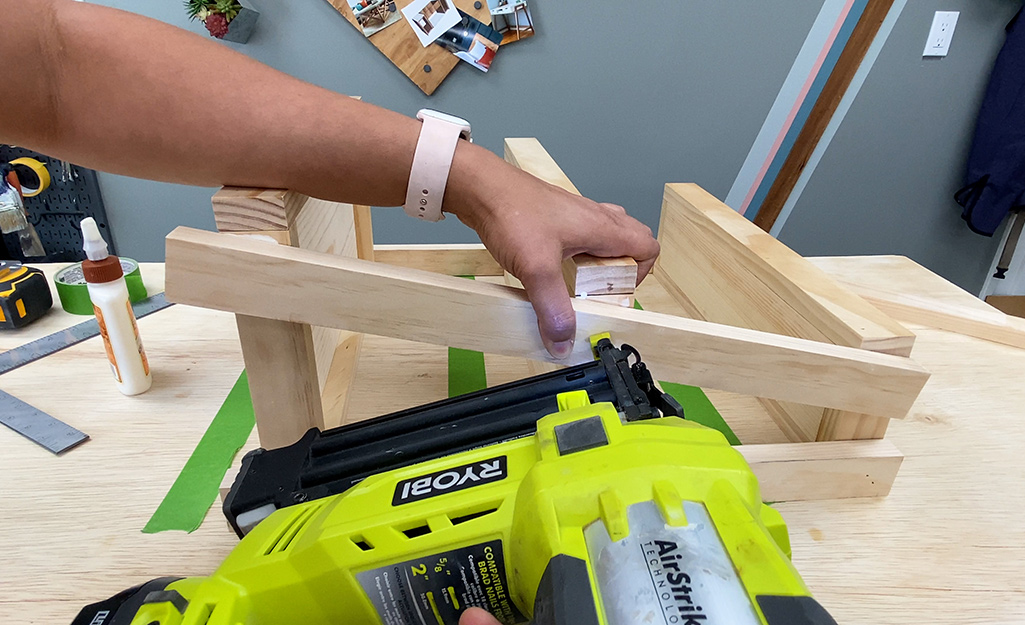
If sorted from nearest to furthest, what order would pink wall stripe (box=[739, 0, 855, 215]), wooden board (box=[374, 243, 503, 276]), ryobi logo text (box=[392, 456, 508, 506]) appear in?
ryobi logo text (box=[392, 456, 508, 506]), wooden board (box=[374, 243, 503, 276]), pink wall stripe (box=[739, 0, 855, 215])

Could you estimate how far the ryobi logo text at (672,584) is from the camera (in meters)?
0.22

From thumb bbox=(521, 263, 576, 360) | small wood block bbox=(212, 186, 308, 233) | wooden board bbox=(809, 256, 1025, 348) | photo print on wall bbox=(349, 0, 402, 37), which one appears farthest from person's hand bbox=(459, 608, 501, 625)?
photo print on wall bbox=(349, 0, 402, 37)

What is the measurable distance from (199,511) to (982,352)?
116 centimetres

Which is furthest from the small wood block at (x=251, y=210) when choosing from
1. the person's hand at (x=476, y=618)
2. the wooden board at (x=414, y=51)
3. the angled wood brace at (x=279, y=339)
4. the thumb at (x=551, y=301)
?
the wooden board at (x=414, y=51)

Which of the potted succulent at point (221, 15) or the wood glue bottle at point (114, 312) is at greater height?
the potted succulent at point (221, 15)

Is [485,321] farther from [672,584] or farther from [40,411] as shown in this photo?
[40,411]

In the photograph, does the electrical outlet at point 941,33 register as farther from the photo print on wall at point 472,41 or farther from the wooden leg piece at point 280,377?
the wooden leg piece at point 280,377

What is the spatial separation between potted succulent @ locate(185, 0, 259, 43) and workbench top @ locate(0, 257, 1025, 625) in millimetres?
1002

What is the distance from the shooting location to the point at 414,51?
171 cm

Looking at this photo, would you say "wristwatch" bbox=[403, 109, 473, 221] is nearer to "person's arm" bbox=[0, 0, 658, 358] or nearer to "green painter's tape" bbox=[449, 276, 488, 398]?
"person's arm" bbox=[0, 0, 658, 358]

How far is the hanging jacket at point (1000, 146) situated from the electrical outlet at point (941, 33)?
0.16m

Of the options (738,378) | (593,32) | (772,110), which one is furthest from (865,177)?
(738,378)

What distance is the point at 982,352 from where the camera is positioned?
0.92 metres

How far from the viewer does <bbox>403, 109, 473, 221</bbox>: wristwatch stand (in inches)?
21.4
